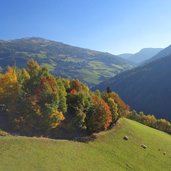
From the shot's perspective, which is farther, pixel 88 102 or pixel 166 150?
pixel 166 150

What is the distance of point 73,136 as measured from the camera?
78.9 metres

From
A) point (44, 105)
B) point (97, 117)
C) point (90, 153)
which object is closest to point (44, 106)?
point (44, 105)

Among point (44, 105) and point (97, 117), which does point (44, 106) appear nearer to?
point (44, 105)

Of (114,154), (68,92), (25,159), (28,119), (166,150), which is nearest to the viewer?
(25,159)

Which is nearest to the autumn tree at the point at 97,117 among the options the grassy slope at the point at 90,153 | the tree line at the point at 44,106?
the tree line at the point at 44,106

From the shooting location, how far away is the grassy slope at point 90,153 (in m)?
55.3

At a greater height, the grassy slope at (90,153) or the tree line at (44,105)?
the tree line at (44,105)

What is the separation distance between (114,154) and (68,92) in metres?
22.9

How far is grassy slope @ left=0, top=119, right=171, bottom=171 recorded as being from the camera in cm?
5527

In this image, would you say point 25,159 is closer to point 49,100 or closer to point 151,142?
point 49,100

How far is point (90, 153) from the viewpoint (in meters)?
71.6

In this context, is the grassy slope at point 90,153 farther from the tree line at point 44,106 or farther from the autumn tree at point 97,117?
the tree line at point 44,106

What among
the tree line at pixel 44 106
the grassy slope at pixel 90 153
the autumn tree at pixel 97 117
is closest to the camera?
the grassy slope at pixel 90 153

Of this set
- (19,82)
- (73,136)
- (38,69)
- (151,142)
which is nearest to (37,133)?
(73,136)
